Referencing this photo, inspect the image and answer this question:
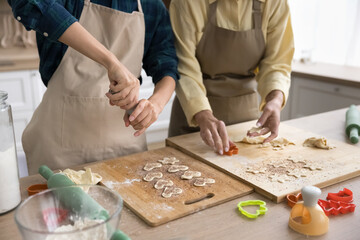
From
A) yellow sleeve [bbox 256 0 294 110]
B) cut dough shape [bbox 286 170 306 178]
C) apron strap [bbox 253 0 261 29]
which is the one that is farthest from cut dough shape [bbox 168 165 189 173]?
apron strap [bbox 253 0 261 29]

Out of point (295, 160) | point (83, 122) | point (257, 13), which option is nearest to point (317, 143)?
point (295, 160)

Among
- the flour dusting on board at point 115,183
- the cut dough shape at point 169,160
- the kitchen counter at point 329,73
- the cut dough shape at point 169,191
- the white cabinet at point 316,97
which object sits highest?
the cut dough shape at point 169,191

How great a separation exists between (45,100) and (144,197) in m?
0.56

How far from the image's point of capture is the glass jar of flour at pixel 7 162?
29.4 inches

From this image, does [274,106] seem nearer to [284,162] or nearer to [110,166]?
[284,162]

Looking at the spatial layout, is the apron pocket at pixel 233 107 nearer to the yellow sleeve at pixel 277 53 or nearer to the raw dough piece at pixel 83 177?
the yellow sleeve at pixel 277 53

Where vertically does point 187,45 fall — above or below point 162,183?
above

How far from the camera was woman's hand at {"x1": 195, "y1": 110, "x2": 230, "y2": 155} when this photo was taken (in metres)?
1.13

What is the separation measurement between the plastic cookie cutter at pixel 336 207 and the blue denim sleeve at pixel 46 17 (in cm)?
75

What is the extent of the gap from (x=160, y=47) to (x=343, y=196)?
2.54ft

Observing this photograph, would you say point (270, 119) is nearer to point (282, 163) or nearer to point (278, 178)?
point (282, 163)

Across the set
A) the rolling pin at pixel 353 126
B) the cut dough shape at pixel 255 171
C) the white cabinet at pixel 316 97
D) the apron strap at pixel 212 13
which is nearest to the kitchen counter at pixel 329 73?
the white cabinet at pixel 316 97

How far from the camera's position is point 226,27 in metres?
1.39

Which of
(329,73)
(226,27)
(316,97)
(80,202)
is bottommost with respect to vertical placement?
(316,97)
